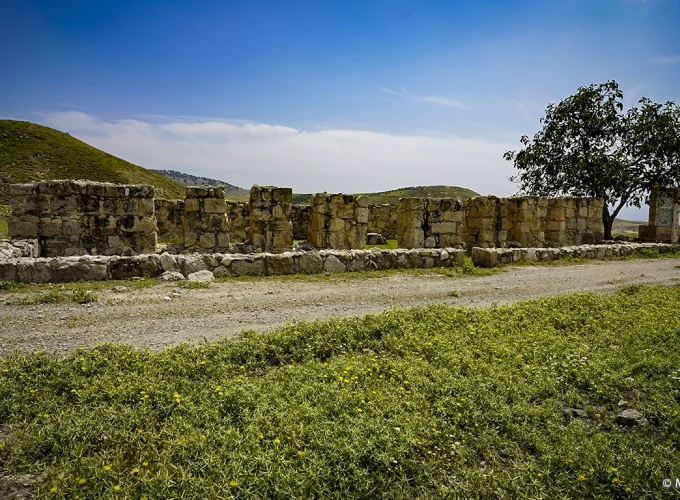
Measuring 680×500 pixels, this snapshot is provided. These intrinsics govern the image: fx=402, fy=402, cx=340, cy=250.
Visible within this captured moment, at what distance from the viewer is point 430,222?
46.0ft

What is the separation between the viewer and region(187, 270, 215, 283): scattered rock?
8.87 m

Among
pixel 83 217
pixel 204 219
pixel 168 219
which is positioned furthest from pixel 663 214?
pixel 83 217

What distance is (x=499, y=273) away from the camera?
37.4ft

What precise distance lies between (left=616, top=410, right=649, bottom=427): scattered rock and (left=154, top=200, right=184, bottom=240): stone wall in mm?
19084

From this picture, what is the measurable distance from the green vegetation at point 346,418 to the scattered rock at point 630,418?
0.27 feet

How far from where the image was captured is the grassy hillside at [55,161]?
4575cm

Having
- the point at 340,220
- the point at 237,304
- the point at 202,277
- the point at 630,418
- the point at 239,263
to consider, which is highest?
the point at 340,220

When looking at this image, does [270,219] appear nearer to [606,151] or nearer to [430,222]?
[430,222]

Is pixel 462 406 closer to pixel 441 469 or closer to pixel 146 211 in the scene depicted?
pixel 441 469

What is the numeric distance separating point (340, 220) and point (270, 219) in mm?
2319

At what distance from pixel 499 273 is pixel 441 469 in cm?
942

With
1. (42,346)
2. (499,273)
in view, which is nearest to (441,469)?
(42,346)

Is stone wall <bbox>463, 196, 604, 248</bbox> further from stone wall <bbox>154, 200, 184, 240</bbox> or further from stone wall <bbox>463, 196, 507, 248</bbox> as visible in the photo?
stone wall <bbox>154, 200, 184, 240</bbox>

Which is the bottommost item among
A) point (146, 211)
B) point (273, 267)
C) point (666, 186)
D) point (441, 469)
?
point (441, 469)
